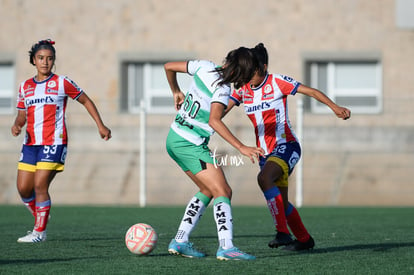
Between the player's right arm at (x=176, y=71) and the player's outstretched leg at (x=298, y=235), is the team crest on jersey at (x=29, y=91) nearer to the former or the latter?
the player's right arm at (x=176, y=71)

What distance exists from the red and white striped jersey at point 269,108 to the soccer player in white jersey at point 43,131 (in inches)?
71.8

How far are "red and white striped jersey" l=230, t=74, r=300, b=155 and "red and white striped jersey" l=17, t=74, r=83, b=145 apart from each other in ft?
7.30

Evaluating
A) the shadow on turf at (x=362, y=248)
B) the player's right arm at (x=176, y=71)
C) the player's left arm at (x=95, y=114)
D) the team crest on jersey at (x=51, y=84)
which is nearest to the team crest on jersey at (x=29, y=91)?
the team crest on jersey at (x=51, y=84)

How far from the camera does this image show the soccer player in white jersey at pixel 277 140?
8180 mm

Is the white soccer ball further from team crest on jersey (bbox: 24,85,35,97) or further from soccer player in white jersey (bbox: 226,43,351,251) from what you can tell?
team crest on jersey (bbox: 24,85,35,97)

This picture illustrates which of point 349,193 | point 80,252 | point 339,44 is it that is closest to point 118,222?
point 80,252

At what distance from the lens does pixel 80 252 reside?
8430 millimetres

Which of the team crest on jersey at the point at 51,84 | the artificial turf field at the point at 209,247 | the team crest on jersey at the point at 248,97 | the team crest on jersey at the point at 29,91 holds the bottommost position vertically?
the artificial turf field at the point at 209,247

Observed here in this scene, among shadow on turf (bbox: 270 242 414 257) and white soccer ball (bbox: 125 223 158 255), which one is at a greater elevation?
white soccer ball (bbox: 125 223 158 255)

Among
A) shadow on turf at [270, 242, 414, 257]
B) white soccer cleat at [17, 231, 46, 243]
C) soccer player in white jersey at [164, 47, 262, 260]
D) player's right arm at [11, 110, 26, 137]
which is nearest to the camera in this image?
soccer player in white jersey at [164, 47, 262, 260]

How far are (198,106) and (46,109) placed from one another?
8.63 ft

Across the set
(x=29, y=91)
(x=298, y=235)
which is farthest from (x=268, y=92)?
(x=29, y=91)

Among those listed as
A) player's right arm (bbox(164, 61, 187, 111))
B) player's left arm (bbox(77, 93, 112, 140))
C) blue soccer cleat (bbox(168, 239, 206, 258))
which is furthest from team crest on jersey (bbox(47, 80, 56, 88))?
blue soccer cleat (bbox(168, 239, 206, 258))

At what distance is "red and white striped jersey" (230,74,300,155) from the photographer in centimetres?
841
